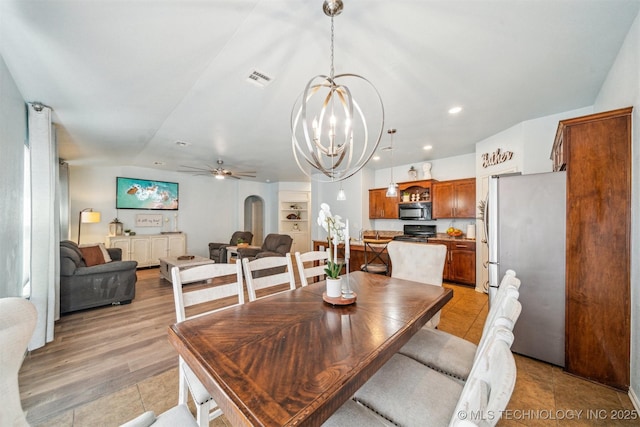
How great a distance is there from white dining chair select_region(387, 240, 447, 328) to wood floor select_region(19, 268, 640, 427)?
79 cm

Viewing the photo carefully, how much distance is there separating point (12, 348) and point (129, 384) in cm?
160

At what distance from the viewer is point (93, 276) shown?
3314 mm

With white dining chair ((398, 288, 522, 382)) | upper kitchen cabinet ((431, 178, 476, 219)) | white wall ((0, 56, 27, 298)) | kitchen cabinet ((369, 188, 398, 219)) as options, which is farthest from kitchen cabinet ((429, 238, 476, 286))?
white wall ((0, 56, 27, 298))

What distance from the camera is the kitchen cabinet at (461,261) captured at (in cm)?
439

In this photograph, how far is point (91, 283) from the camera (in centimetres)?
331

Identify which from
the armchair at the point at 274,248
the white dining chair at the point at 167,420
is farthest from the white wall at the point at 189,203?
the white dining chair at the point at 167,420

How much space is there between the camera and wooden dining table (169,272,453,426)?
0.72m

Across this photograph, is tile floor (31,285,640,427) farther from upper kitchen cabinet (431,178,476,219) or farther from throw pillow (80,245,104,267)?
upper kitchen cabinet (431,178,476,219)

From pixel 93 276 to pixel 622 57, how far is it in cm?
612

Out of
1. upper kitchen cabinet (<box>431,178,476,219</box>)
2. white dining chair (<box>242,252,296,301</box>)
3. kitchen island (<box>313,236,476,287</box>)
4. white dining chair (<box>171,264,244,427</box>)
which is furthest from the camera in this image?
upper kitchen cabinet (<box>431,178,476,219</box>)

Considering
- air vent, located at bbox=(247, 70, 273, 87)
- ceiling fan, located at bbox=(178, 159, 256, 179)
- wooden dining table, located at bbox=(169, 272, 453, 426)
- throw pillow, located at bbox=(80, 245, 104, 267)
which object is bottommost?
throw pillow, located at bbox=(80, 245, 104, 267)

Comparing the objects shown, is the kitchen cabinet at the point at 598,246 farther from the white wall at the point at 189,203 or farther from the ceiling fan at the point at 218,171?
the white wall at the point at 189,203

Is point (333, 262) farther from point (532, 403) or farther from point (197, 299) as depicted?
point (532, 403)

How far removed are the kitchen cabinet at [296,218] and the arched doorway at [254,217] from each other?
4.75ft
